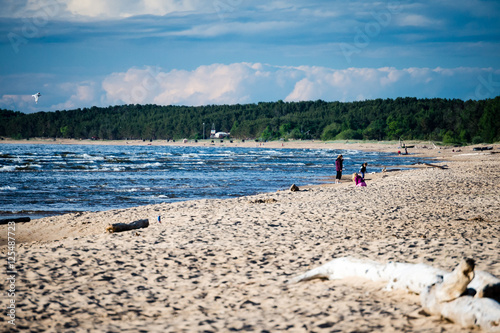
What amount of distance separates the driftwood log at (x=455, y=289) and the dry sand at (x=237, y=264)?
152 mm

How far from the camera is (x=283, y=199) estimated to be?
19172 millimetres

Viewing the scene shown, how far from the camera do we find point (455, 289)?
5.18m

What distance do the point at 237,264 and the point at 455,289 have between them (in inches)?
169

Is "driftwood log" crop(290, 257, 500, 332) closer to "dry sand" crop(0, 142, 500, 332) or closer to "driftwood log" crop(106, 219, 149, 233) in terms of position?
"dry sand" crop(0, 142, 500, 332)

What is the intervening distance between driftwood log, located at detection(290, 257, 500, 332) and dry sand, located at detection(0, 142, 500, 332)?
0.15 metres

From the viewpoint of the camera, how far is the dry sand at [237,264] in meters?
5.88

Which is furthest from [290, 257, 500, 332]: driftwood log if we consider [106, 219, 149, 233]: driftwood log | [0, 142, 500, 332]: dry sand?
[106, 219, 149, 233]: driftwood log

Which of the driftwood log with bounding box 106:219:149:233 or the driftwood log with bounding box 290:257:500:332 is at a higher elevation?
the driftwood log with bounding box 290:257:500:332

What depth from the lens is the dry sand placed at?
5.88 m

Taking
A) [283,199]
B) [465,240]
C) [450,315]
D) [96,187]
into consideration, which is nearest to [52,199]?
[96,187]

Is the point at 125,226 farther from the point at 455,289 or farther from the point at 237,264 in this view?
the point at 455,289

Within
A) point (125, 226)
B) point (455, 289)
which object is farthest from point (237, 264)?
point (125, 226)

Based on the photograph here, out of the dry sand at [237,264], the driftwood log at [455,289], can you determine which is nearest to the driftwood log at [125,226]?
the dry sand at [237,264]

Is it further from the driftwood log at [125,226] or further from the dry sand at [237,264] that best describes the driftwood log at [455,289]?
the driftwood log at [125,226]
